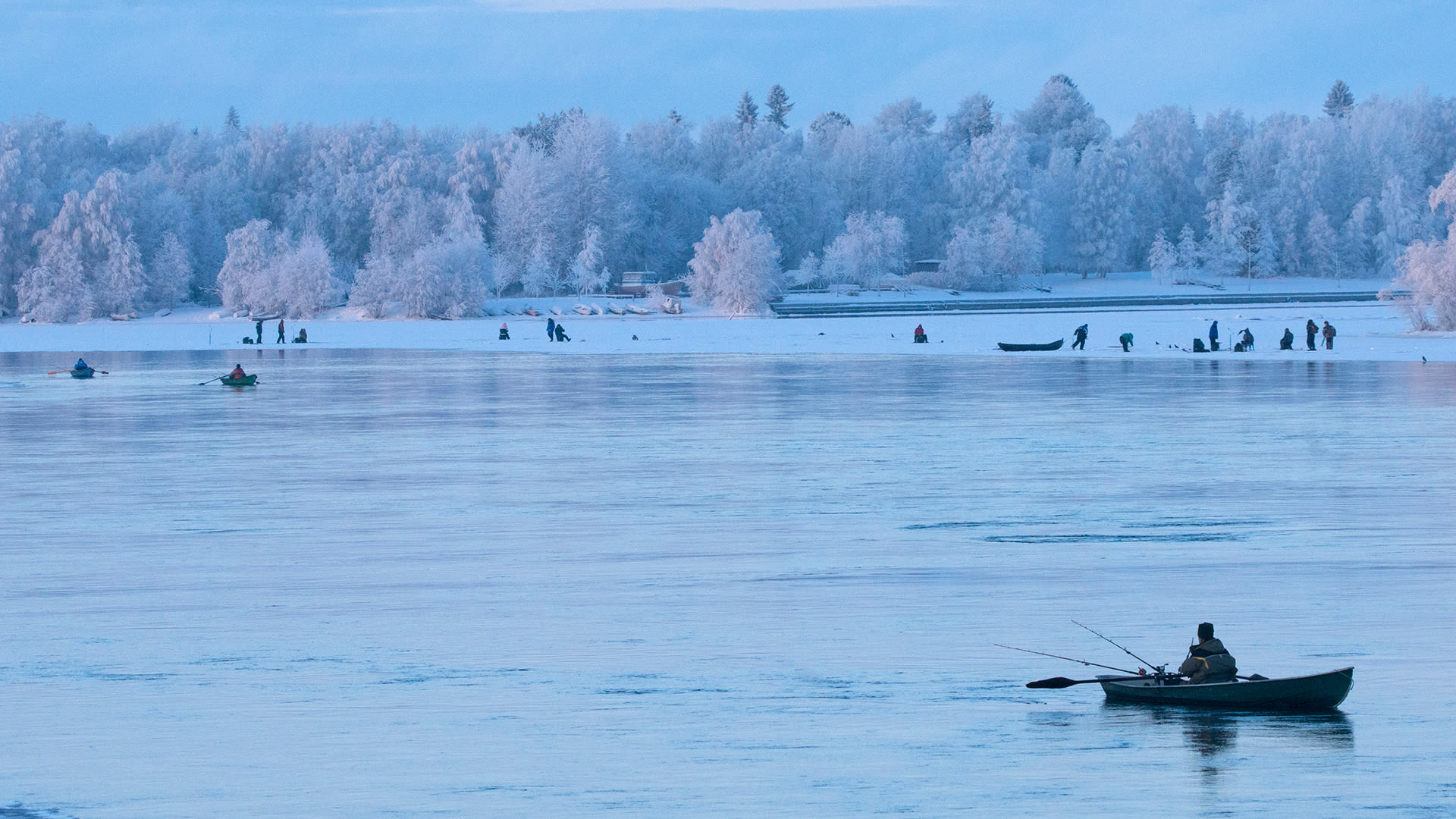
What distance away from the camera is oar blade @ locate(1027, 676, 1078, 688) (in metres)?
10.2

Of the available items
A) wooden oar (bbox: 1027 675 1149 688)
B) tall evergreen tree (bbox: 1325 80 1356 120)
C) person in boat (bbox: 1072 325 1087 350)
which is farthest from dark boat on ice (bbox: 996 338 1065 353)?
tall evergreen tree (bbox: 1325 80 1356 120)

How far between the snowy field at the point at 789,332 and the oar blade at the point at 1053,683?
1535 inches

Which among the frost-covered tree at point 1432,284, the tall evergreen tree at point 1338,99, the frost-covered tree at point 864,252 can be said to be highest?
the tall evergreen tree at point 1338,99

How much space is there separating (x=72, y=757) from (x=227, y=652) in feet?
7.85

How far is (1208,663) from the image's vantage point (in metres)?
9.96

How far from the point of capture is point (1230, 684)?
9.86 metres

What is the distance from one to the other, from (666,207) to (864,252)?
15.6 metres

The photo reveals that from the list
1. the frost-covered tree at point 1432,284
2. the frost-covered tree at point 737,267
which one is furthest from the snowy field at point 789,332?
the frost-covered tree at point 737,267

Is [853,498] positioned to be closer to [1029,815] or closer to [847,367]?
[1029,815]

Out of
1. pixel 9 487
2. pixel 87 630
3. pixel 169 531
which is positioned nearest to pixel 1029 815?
pixel 87 630

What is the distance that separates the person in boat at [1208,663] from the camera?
9961 mm

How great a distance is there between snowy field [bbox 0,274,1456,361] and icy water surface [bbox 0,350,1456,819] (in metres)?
30.4

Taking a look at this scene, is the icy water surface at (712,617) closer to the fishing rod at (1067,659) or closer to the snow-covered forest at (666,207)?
the fishing rod at (1067,659)

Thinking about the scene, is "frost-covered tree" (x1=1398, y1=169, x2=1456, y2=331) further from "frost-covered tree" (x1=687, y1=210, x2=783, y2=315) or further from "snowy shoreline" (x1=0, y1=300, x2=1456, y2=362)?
"frost-covered tree" (x1=687, y1=210, x2=783, y2=315)
